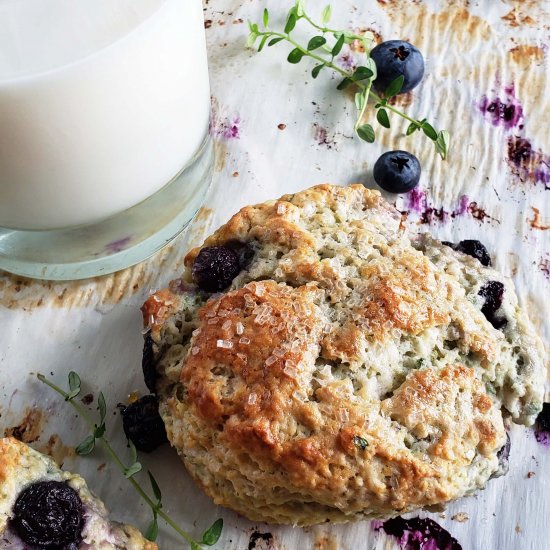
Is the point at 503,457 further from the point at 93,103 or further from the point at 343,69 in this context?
the point at 343,69

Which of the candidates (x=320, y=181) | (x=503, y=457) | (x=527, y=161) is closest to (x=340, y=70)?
(x=320, y=181)

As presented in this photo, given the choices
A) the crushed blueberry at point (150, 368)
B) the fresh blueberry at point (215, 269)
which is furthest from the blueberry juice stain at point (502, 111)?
the crushed blueberry at point (150, 368)

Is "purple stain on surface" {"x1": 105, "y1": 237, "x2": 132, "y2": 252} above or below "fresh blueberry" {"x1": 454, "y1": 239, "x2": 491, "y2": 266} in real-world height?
below

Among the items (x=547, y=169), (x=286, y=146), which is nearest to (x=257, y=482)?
(x=286, y=146)

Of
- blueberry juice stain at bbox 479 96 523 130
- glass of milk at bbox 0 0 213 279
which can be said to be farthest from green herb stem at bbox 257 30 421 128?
glass of milk at bbox 0 0 213 279

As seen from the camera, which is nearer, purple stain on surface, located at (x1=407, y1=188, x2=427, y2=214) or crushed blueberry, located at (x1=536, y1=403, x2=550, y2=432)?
crushed blueberry, located at (x1=536, y1=403, x2=550, y2=432)

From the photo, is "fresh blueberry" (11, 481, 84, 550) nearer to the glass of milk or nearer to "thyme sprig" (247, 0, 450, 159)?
the glass of milk

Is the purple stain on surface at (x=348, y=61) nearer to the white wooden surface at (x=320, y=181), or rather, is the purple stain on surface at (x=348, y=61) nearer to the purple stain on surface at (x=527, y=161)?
the white wooden surface at (x=320, y=181)
